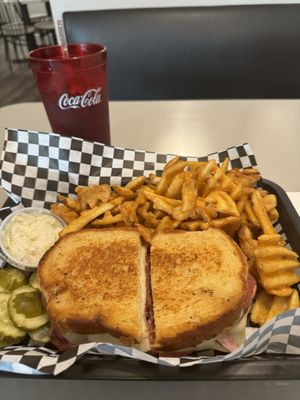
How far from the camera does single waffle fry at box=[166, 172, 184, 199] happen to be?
1.15 m

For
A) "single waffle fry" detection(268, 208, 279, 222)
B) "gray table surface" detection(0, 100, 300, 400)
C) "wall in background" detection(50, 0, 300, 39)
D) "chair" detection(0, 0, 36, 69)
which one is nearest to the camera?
"gray table surface" detection(0, 100, 300, 400)

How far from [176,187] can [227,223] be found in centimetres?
18

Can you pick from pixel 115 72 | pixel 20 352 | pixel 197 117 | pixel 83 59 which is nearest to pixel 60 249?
pixel 20 352

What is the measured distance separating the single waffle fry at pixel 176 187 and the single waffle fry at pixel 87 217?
6.3 inches

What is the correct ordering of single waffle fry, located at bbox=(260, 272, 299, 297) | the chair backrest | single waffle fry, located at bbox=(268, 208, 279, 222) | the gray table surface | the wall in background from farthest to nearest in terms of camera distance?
the wall in background, the chair backrest, single waffle fry, located at bbox=(268, 208, 279, 222), single waffle fry, located at bbox=(260, 272, 299, 297), the gray table surface

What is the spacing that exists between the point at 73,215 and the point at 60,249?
0.57 feet

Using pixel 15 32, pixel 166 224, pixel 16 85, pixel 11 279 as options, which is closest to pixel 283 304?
pixel 166 224

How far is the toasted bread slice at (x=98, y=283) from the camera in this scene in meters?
0.90

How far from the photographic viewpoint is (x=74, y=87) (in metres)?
1.31

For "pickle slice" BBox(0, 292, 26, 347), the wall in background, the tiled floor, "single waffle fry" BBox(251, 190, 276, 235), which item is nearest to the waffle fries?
"single waffle fry" BBox(251, 190, 276, 235)

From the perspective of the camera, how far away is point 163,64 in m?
2.88

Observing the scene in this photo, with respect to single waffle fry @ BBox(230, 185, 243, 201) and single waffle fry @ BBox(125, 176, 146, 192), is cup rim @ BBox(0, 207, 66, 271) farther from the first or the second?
single waffle fry @ BBox(230, 185, 243, 201)

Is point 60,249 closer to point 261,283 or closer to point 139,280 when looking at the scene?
point 139,280

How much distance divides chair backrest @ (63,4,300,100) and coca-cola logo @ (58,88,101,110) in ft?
5.38
